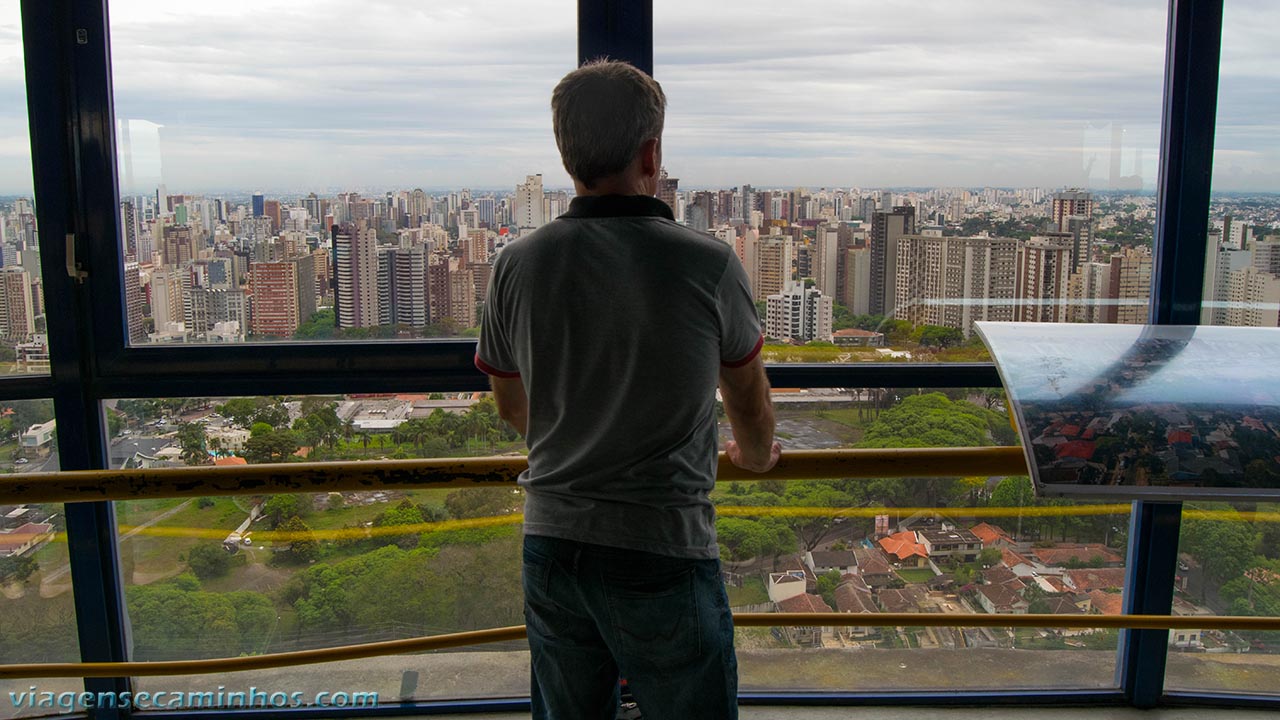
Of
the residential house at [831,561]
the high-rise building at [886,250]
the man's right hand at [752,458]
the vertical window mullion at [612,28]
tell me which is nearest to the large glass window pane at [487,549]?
the residential house at [831,561]

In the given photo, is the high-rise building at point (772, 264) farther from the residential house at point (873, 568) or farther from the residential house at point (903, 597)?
the residential house at point (903, 597)

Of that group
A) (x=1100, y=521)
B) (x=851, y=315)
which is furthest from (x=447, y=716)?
(x=1100, y=521)

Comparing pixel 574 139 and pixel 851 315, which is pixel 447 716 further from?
pixel 574 139

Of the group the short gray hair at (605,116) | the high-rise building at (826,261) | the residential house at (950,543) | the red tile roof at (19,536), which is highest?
the short gray hair at (605,116)

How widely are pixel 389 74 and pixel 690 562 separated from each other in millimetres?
1980

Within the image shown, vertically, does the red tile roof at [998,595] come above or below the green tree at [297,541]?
below

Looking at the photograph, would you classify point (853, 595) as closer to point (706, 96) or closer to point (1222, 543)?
point (1222, 543)

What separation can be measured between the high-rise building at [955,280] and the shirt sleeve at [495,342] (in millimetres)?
1724

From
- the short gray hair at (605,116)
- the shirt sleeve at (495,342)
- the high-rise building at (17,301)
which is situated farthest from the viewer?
the high-rise building at (17,301)

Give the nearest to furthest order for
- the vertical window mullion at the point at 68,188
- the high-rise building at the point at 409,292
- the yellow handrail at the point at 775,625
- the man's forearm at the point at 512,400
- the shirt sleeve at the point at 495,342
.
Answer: the shirt sleeve at the point at 495,342, the man's forearm at the point at 512,400, the yellow handrail at the point at 775,625, the vertical window mullion at the point at 68,188, the high-rise building at the point at 409,292

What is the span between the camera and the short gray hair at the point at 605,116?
137 cm

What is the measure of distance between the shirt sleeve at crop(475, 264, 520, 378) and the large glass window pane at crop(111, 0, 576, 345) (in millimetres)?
1355

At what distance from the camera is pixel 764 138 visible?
290 cm

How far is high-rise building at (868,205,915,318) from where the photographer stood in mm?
2941
